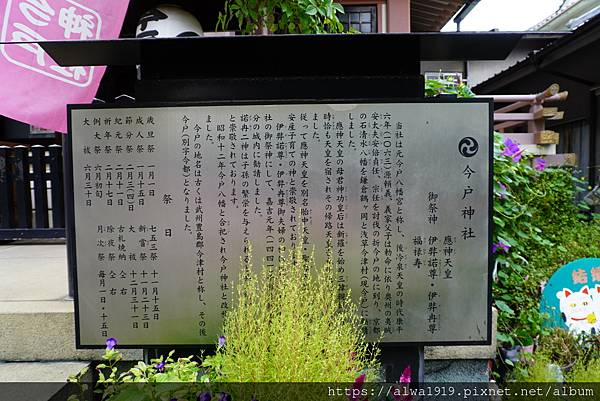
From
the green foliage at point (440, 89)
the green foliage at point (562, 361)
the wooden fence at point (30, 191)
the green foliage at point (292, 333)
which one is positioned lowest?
the green foliage at point (562, 361)

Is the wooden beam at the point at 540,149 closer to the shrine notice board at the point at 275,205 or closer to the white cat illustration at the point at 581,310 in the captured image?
the white cat illustration at the point at 581,310

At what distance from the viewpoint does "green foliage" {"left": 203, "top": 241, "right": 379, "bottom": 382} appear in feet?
7.30

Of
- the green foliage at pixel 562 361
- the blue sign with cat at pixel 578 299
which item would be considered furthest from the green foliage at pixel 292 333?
the blue sign with cat at pixel 578 299

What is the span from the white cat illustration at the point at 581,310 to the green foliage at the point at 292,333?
1934 millimetres

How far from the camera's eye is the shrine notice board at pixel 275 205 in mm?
2871

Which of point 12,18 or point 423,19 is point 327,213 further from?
point 423,19

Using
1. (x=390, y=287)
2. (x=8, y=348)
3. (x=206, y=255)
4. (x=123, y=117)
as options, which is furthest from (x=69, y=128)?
(x=390, y=287)

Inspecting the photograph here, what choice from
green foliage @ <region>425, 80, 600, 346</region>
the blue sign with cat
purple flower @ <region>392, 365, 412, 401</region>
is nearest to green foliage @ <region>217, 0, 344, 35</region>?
green foliage @ <region>425, 80, 600, 346</region>

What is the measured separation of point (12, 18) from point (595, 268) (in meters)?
4.95

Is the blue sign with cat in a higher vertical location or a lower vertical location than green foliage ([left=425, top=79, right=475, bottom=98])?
lower

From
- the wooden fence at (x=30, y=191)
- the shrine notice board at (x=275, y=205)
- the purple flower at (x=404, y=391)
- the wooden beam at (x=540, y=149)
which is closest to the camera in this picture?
the purple flower at (x=404, y=391)

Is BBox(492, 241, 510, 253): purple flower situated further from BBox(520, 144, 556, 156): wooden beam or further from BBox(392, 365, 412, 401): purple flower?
BBox(520, 144, 556, 156): wooden beam

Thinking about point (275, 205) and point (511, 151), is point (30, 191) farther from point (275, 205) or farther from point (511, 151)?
point (511, 151)

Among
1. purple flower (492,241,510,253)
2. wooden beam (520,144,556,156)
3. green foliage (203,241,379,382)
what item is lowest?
green foliage (203,241,379,382)
